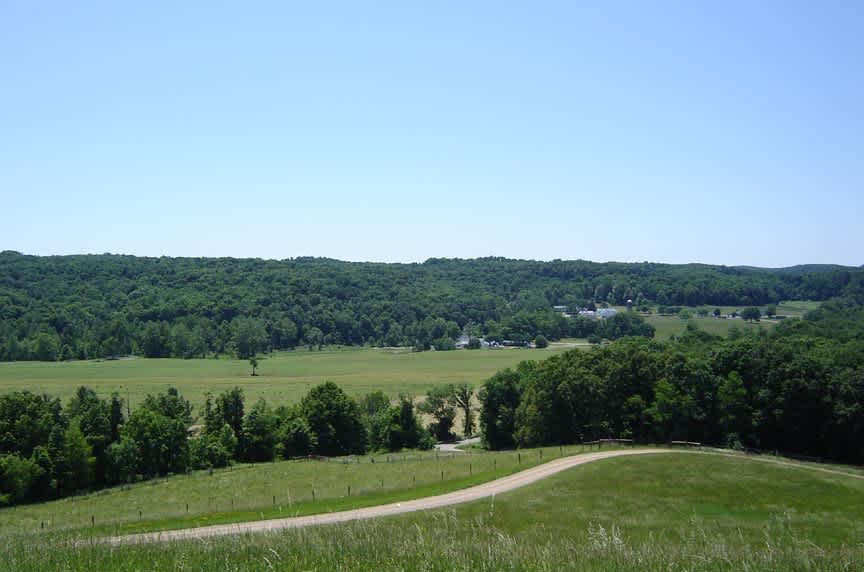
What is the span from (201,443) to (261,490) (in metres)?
16.5

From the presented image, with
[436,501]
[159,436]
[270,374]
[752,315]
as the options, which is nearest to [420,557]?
[436,501]

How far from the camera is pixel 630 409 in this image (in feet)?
200

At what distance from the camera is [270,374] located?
122 meters

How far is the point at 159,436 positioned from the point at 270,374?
64914 mm

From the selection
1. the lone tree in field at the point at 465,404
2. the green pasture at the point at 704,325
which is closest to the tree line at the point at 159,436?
the lone tree in field at the point at 465,404

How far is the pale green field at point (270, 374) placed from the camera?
94125 mm

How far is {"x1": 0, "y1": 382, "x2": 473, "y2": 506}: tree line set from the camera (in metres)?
52.5

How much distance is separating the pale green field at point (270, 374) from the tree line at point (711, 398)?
33.4 meters

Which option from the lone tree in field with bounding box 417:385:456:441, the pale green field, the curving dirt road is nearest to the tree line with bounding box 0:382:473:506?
the lone tree in field with bounding box 417:385:456:441

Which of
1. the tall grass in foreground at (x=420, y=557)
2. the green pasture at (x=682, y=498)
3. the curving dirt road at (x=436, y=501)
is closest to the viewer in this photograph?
the tall grass in foreground at (x=420, y=557)

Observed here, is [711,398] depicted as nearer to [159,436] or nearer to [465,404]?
[465,404]

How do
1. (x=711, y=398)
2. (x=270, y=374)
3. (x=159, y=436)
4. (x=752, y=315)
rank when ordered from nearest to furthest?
(x=159, y=436), (x=711, y=398), (x=270, y=374), (x=752, y=315)

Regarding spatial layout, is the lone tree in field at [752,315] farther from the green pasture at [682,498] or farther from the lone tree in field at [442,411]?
the green pasture at [682,498]

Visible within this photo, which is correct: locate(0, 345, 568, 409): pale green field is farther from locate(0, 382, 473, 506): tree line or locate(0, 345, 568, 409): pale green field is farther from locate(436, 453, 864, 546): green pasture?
locate(436, 453, 864, 546): green pasture
